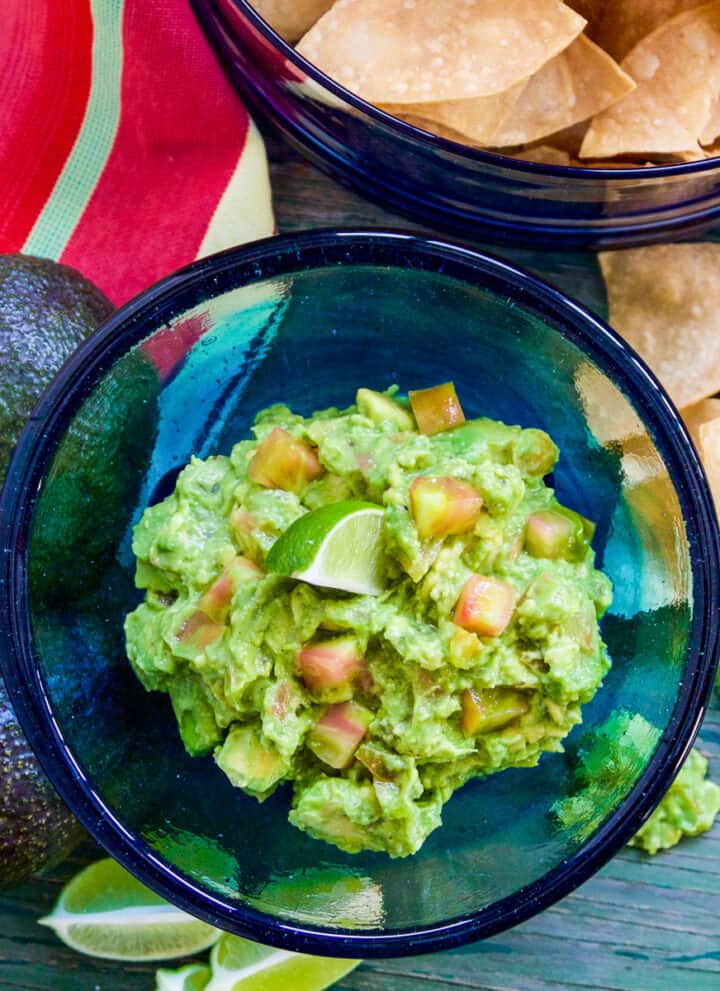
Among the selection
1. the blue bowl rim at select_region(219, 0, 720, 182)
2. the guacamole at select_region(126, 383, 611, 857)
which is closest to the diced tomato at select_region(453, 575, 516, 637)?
the guacamole at select_region(126, 383, 611, 857)

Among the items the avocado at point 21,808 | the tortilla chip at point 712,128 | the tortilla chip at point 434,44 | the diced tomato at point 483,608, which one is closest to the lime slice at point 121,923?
the avocado at point 21,808

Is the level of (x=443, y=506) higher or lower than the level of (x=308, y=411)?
lower

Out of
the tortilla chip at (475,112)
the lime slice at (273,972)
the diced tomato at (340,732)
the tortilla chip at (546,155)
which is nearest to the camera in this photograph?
the diced tomato at (340,732)

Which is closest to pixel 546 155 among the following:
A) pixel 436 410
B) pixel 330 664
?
pixel 436 410

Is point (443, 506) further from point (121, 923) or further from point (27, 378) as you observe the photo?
point (121, 923)

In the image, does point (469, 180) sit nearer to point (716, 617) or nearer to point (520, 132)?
point (520, 132)

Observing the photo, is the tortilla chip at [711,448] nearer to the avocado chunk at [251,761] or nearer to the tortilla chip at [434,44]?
the tortilla chip at [434,44]
